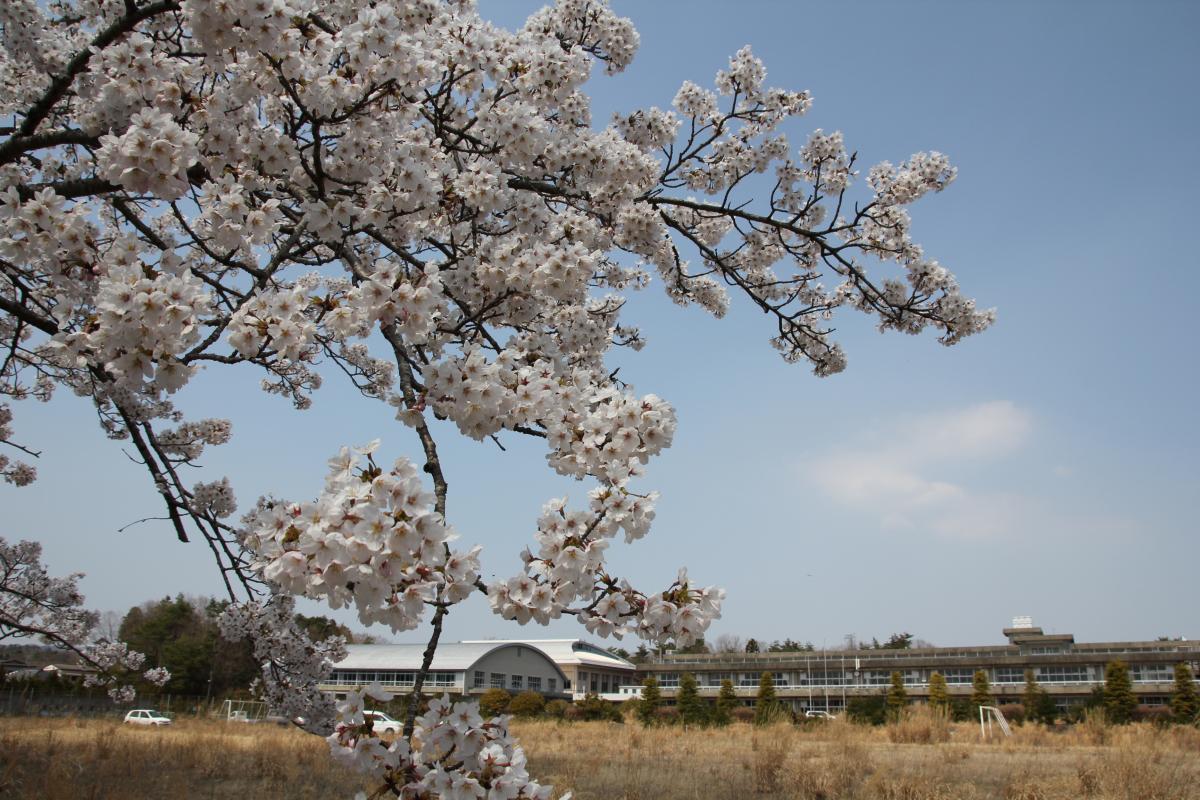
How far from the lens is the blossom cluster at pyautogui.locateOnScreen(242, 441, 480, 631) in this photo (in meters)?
1.90

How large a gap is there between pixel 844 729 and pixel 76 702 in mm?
24656

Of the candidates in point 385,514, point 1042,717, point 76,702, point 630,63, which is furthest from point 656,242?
point 1042,717

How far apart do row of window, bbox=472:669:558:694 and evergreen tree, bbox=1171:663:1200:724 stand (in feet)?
106

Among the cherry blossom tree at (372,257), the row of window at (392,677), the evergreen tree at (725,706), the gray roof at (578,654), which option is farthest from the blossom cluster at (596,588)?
the gray roof at (578,654)

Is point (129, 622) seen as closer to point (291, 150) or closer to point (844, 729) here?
point (844, 729)

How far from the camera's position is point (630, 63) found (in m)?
6.73

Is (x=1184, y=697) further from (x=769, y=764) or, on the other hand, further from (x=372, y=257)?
(x=372, y=257)

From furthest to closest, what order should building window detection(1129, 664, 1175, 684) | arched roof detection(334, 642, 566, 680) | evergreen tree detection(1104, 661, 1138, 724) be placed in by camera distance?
arched roof detection(334, 642, 566, 680) < building window detection(1129, 664, 1175, 684) < evergreen tree detection(1104, 661, 1138, 724)

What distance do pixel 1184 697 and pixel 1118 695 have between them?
2153 mm

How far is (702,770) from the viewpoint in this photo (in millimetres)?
9430

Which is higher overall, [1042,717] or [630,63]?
[630,63]

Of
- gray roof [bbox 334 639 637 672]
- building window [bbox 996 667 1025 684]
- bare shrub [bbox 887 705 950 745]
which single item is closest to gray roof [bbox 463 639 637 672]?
gray roof [bbox 334 639 637 672]

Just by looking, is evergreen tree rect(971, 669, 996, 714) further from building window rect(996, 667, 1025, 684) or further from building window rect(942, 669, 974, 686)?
building window rect(942, 669, 974, 686)

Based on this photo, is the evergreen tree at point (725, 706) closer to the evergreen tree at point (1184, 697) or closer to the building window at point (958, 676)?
the building window at point (958, 676)
